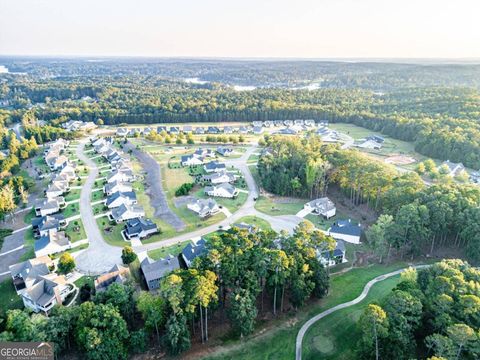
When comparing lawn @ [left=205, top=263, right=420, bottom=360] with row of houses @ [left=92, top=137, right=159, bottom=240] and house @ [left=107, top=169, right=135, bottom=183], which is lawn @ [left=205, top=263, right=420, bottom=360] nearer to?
row of houses @ [left=92, top=137, right=159, bottom=240]

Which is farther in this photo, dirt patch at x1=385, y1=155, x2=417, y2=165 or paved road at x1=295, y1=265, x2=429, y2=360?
dirt patch at x1=385, y1=155, x2=417, y2=165

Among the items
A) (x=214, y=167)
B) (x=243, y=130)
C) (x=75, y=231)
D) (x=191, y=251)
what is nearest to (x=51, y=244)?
(x=75, y=231)

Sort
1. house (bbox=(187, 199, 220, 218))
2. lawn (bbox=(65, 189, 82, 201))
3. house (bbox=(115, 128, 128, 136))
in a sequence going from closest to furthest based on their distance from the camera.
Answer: house (bbox=(187, 199, 220, 218)), lawn (bbox=(65, 189, 82, 201)), house (bbox=(115, 128, 128, 136))

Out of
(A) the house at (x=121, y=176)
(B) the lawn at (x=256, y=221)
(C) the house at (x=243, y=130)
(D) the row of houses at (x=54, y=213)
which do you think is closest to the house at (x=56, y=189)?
(D) the row of houses at (x=54, y=213)

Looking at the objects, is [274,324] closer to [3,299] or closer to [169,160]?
[3,299]

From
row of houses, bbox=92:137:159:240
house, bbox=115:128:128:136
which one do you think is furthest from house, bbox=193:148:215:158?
house, bbox=115:128:128:136

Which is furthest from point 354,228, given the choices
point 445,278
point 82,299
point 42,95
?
point 42,95
